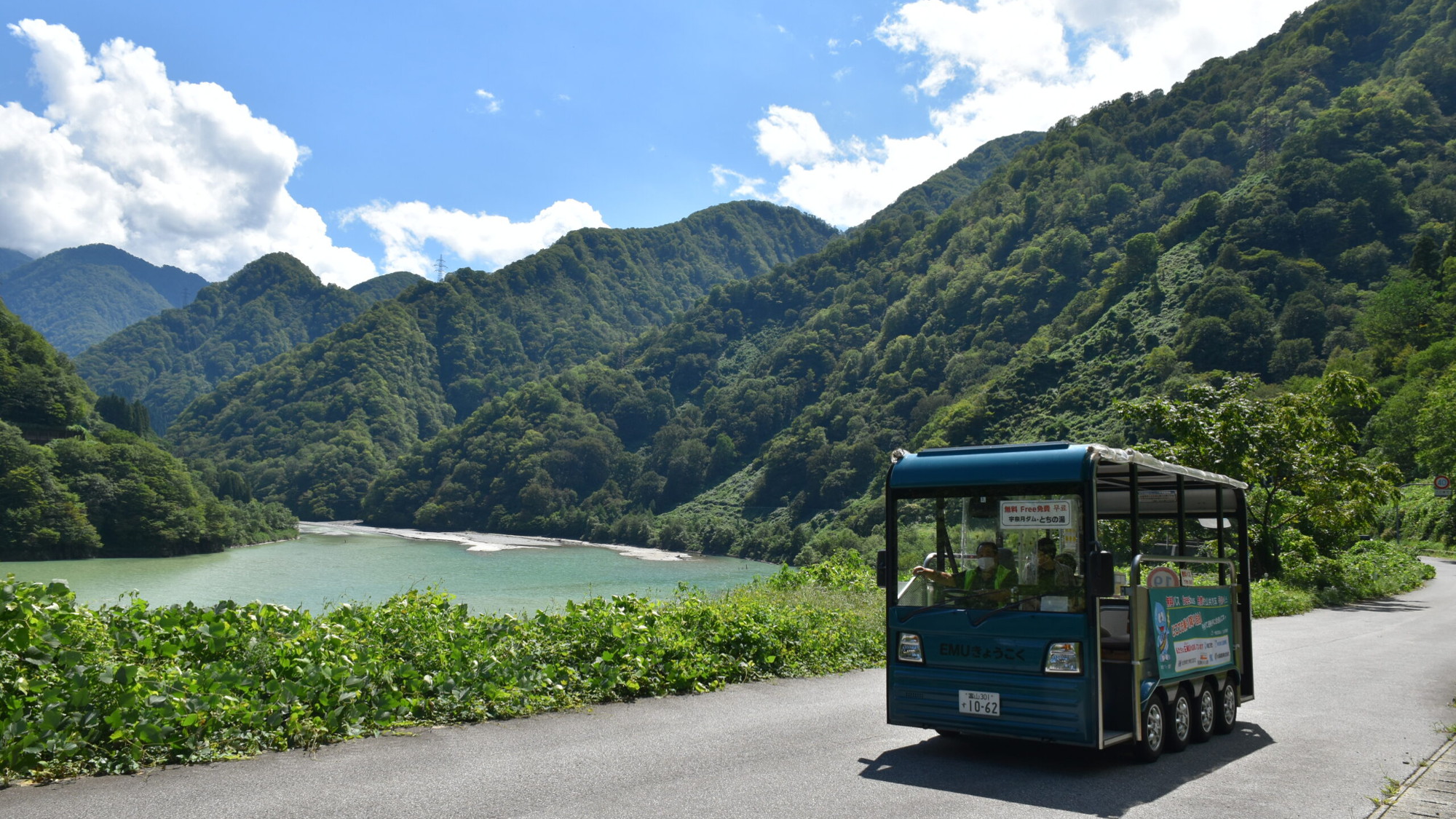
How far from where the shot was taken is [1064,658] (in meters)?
6.73

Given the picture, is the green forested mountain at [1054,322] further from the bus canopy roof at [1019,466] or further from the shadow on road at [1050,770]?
the bus canopy roof at [1019,466]

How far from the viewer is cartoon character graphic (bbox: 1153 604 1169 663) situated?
7.27m

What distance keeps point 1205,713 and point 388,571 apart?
232 ft

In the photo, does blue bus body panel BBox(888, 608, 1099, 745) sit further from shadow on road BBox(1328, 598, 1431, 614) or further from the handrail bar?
shadow on road BBox(1328, 598, 1431, 614)

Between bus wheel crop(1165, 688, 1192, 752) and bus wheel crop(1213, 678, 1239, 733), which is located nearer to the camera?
bus wheel crop(1165, 688, 1192, 752)

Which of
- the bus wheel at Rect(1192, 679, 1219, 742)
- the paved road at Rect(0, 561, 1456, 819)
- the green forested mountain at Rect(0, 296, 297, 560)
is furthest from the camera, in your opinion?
the green forested mountain at Rect(0, 296, 297, 560)

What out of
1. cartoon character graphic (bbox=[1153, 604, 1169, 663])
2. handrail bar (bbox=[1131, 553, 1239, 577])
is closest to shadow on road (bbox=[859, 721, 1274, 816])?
cartoon character graphic (bbox=[1153, 604, 1169, 663])

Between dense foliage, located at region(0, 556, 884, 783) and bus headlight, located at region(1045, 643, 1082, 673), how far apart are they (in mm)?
4176

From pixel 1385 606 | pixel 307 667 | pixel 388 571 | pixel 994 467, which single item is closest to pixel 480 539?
pixel 388 571

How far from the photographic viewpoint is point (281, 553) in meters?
85.7

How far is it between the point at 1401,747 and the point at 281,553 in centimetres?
9049

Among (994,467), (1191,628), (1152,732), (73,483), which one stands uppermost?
(73,483)

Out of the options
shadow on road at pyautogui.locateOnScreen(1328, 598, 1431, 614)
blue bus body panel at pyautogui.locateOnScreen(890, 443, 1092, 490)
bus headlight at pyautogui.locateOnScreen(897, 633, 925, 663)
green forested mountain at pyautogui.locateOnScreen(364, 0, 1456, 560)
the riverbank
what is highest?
green forested mountain at pyautogui.locateOnScreen(364, 0, 1456, 560)

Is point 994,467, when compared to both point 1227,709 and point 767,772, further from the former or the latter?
point 1227,709
